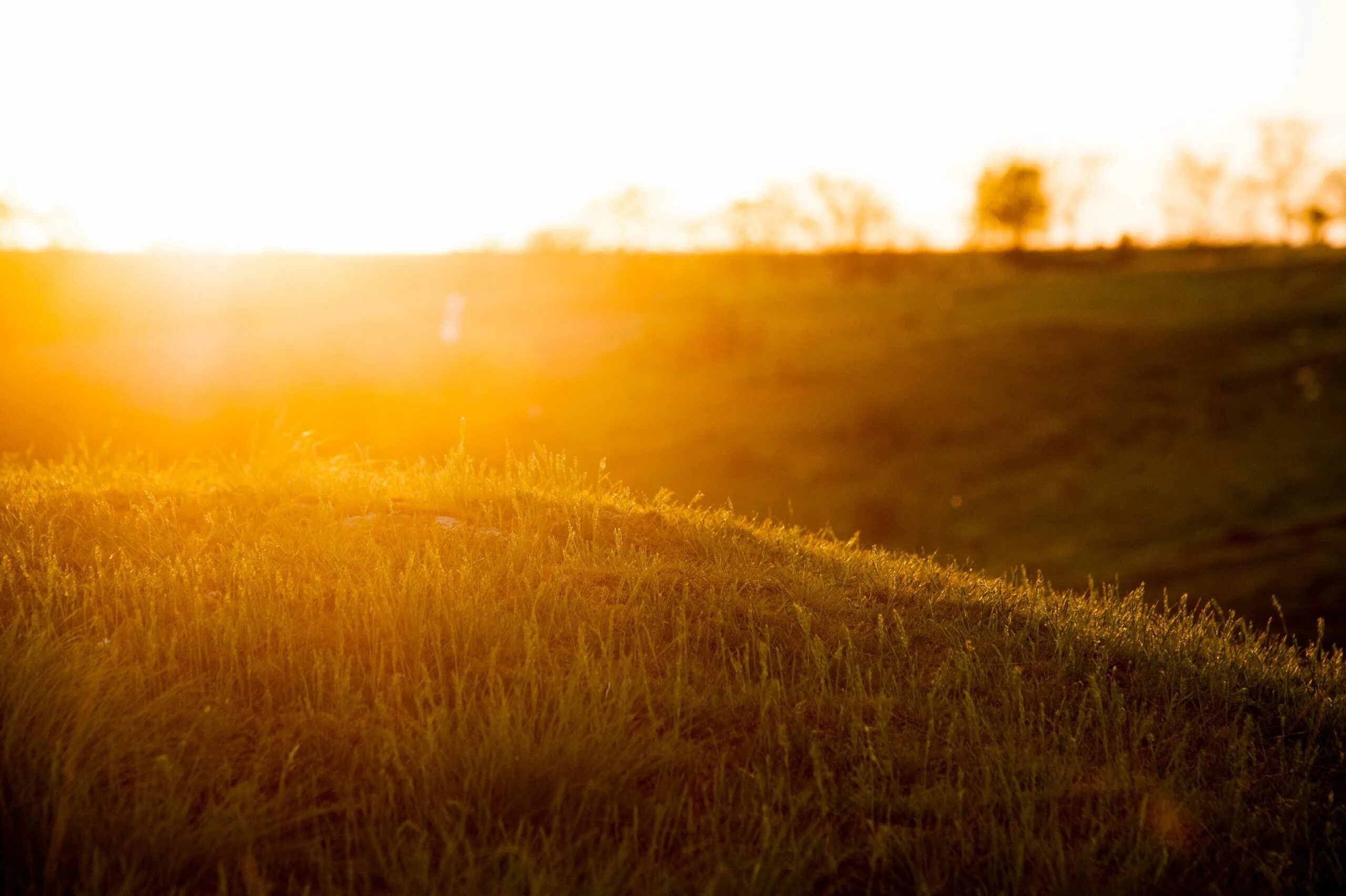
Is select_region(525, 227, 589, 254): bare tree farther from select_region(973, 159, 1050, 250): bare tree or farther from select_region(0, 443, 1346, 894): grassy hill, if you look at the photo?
select_region(0, 443, 1346, 894): grassy hill

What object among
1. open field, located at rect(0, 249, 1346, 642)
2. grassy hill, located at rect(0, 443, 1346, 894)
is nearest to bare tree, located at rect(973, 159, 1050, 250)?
open field, located at rect(0, 249, 1346, 642)

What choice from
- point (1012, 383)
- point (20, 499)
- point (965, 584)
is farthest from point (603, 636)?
point (1012, 383)

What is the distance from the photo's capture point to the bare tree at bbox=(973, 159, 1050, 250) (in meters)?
116

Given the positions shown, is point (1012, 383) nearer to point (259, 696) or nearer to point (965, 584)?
point (965, 584)

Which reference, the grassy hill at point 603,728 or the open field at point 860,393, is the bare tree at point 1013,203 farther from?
the grassy hill at point 603,728

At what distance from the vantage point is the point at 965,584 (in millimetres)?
6852

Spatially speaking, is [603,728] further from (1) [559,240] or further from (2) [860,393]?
(1) [559,240]

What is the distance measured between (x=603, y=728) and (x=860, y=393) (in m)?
54.2

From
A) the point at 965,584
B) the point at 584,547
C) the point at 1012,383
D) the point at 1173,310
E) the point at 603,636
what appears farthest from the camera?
the point at 1173,310

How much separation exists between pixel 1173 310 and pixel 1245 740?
214 feet

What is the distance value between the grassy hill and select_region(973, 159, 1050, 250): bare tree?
11824 cm

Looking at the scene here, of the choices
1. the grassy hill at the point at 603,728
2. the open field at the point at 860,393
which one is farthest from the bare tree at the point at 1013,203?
the grassy hill at the point at 603,728

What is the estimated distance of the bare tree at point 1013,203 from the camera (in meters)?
116

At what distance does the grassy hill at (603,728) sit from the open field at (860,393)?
24.0m
